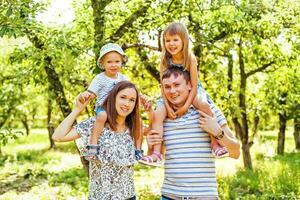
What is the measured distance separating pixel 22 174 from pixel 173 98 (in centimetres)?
1364

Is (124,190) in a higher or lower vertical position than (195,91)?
lower

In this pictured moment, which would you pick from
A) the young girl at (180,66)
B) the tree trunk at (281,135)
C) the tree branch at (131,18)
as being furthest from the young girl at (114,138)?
the tree trunk at (281,135)

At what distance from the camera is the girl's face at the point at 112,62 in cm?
381

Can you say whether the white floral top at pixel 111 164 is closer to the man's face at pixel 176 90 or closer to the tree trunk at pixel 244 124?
the man's face at pixel 176 90

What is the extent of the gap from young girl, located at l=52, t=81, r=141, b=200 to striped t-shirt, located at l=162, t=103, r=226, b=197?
0.43 metres

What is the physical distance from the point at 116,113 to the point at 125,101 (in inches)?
4.3

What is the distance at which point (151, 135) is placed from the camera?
3.19m

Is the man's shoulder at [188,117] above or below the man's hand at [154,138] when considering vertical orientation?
above

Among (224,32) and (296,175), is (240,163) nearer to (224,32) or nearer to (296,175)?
(296,175)

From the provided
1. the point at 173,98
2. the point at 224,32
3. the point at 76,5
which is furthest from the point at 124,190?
the point at 76,5

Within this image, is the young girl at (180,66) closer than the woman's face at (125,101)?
Yes

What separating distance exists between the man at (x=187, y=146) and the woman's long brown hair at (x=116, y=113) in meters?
0.35

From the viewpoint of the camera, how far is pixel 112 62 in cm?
384

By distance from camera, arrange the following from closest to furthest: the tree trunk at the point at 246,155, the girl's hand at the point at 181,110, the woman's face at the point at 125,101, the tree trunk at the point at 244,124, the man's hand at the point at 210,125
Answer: the man's hand at the point at 210,125 < the girl's hand at the point at 181,110 < the woman's face at the point at 125,101 < the tree trunk at the point at 244,124 < the tree trunk at the point at 246,155
